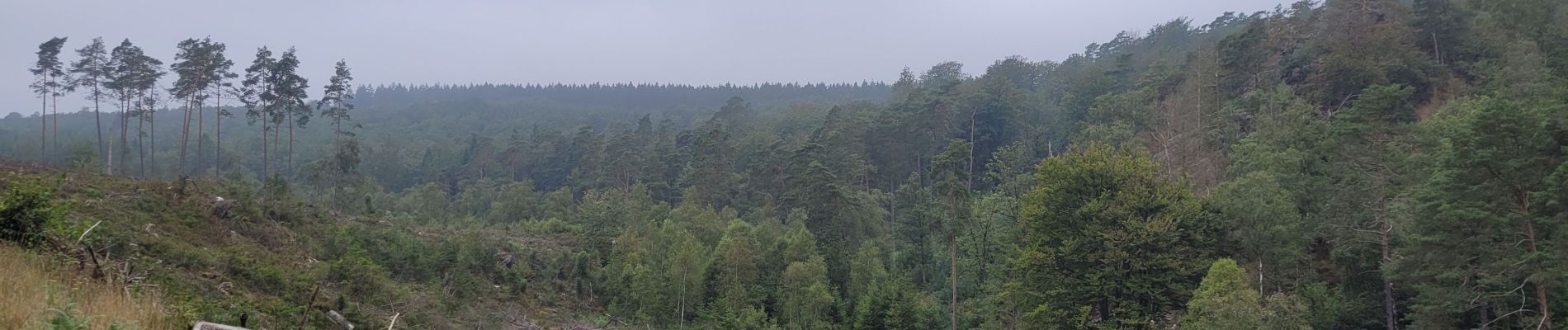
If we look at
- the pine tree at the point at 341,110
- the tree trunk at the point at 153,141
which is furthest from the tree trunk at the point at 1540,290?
the tree trunk at the point at 153,141

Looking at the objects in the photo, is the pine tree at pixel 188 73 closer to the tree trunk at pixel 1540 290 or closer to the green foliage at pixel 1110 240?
the green foliage at pixel 1110 240

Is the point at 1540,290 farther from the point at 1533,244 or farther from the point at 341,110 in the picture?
the point at 341,110

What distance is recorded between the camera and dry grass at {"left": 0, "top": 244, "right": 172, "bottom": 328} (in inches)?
214

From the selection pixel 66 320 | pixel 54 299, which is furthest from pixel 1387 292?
pixel 54 299

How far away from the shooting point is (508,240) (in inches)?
1559

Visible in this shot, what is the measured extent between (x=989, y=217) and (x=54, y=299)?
124ft

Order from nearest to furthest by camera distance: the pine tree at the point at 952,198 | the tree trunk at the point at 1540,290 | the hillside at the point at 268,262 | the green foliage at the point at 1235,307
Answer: the hillside at the point at 268,262
the tree trunk at the point at 1540,290
the green foliage at the point at 1235,307
the pine tree at the point at 952,198

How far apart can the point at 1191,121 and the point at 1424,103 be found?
415 inches

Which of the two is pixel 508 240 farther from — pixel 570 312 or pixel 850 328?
pixel 850 328

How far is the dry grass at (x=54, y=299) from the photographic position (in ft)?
17.8

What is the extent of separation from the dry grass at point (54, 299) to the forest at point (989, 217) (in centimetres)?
18

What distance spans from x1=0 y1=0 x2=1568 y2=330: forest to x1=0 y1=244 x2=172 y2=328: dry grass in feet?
0.60

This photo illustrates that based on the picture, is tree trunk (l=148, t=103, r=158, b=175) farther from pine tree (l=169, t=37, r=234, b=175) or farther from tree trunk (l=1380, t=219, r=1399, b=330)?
tree trunk (l=1380, t=219, r=1399, b=330)

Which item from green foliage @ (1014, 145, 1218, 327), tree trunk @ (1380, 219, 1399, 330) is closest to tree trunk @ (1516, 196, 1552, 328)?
tree trunk @ (1380, 219, 1399, 330)
